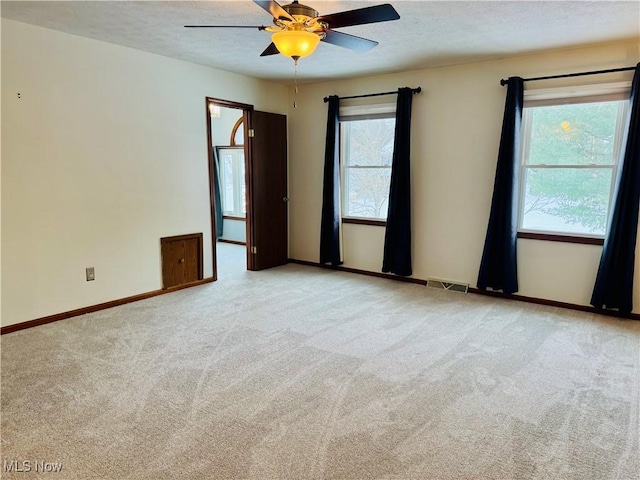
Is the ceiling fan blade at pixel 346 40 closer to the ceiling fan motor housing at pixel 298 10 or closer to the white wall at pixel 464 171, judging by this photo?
the ceiling fan motor housing at pixel 298 10

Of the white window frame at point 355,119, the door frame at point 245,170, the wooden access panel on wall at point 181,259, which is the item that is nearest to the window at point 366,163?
the white window frame at point 355,119

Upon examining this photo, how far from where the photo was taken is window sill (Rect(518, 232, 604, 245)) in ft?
13.5

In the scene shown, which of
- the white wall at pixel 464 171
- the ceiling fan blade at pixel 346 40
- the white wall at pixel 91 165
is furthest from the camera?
the white wall at pixel 464 171

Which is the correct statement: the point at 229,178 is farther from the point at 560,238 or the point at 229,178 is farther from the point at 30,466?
the point at 30,466

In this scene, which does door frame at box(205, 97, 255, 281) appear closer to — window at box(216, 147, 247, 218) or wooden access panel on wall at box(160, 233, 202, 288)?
wooden access panel on wall at box(160, 233, 202, 288)

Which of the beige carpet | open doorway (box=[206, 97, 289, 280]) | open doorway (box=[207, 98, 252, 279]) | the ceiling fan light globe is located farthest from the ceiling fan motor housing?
open doorway (box=[207, 98, 252, 279])

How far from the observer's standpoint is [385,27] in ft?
11.2

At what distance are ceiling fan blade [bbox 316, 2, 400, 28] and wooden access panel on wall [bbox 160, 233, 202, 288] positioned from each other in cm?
300

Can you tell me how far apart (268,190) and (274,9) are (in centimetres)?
351

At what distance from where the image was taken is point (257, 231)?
18.8 ft

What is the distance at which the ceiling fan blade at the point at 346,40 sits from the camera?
2.80m

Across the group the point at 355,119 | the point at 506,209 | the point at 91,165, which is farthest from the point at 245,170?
the point at 506,209

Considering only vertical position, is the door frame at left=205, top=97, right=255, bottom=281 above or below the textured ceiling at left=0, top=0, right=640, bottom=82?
below

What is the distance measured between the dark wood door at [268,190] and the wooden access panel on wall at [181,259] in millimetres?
907
